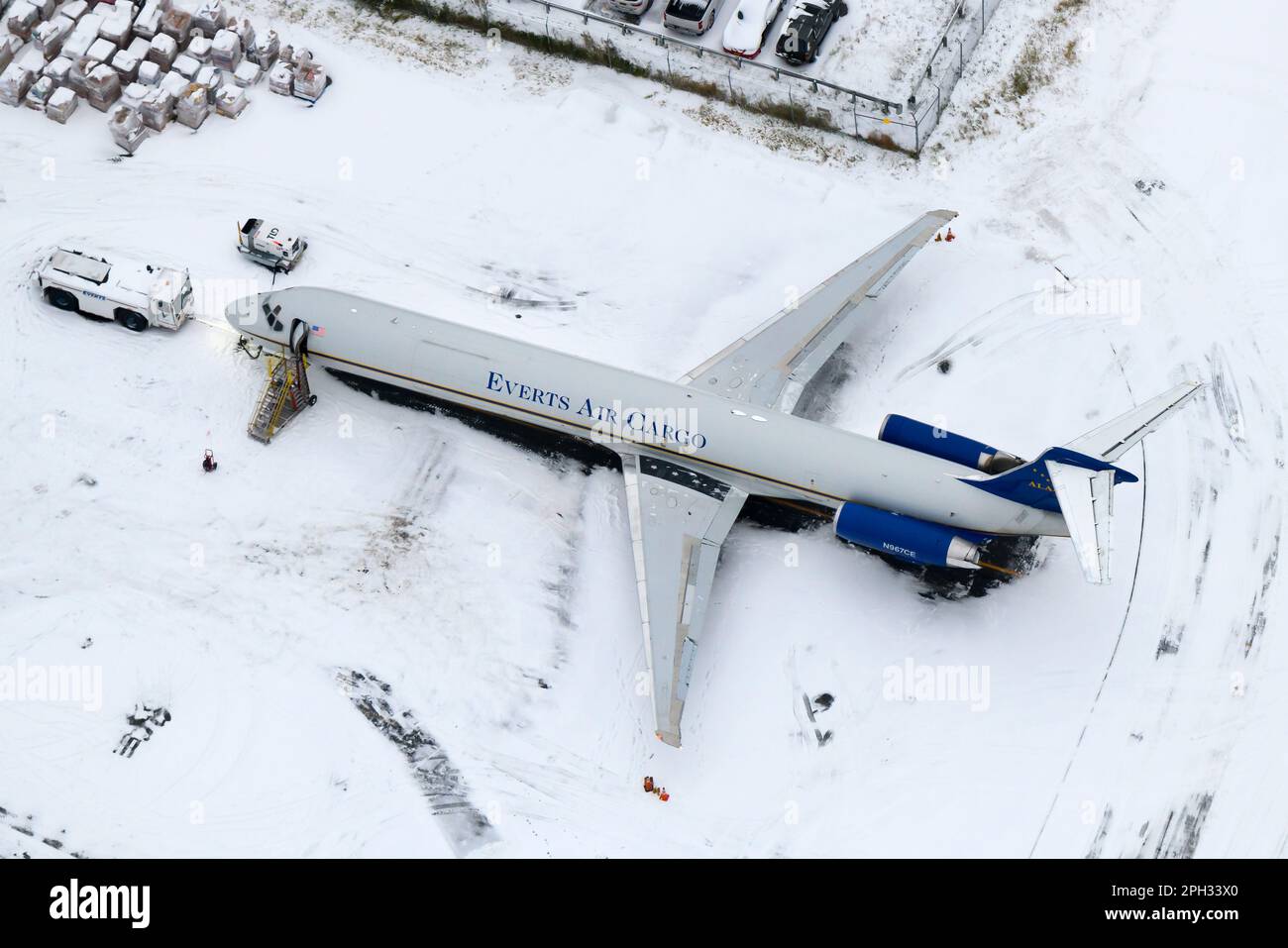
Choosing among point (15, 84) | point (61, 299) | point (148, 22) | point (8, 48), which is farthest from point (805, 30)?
point (8, 48)

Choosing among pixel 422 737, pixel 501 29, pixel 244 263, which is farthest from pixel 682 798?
pixel 501 29

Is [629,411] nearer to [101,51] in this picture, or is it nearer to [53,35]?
[101,51]

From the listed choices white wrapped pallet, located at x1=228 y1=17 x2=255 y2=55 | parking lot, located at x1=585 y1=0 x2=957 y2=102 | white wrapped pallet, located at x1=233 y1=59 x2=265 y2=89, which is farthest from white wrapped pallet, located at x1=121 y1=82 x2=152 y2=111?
parking lot, located at x1=585 y1=0 x2=957 y2=102

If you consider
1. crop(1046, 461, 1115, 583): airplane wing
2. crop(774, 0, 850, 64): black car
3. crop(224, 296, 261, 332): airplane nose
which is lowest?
crop(224, 296, 261, 332): airplane nose

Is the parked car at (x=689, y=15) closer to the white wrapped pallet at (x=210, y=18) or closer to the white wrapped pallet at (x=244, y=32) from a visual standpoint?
the white wrapped pallet at (x=244, y=32)

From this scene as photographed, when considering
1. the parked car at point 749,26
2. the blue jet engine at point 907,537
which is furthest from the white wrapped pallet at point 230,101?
the blue jet engine at point 907,537

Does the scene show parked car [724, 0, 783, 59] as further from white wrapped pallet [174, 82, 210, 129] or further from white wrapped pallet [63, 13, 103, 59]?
white wrapped pallet [63, 13, 103, 59]
